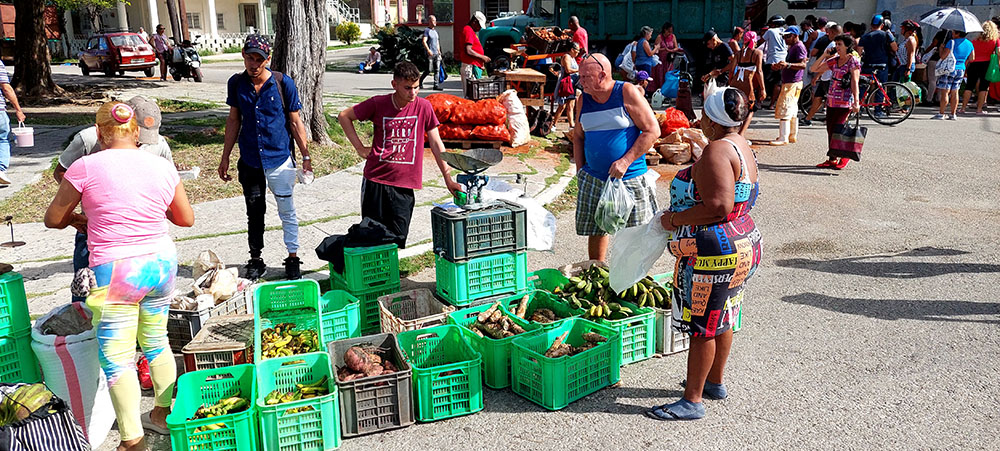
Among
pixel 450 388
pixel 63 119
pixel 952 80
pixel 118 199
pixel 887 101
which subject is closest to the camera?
pixel 118 199

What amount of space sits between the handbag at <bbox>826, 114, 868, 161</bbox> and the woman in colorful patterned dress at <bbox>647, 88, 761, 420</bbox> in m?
7.51

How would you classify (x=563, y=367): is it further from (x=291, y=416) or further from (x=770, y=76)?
(x=770, y=76)

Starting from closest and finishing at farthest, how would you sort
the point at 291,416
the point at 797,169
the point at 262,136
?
1. the point at 291,416
2. the point at 262,136
3. the point at 797,169

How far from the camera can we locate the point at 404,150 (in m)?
5.98

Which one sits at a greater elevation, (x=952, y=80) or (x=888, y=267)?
(x=952, y=80)

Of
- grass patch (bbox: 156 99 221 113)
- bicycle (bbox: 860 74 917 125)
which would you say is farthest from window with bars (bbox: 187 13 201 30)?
bicycle (bbox: 860 74 917 125)

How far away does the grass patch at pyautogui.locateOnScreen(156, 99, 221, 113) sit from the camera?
15.9 meters

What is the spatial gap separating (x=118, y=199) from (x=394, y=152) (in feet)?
8.67

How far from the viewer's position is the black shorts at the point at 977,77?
16906 mm

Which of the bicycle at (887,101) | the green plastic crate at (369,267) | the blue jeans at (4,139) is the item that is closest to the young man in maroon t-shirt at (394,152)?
the green plastic crate at (369,267)

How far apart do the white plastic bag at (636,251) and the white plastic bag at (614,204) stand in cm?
116

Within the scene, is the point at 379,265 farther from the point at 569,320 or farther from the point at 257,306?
the point at 569,320

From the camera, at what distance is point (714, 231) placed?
12.9 ft

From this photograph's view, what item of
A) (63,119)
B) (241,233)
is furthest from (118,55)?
(241,233)
